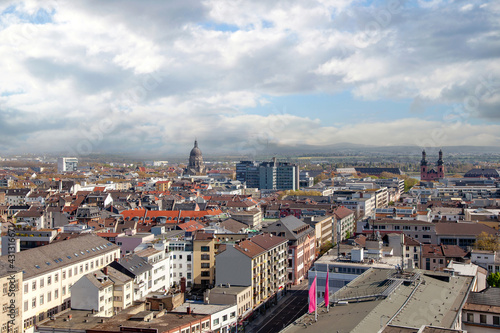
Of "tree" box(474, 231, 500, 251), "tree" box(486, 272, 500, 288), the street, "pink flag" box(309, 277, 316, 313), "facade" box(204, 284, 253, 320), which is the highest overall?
"pink flag" box(309, 277, 316, 313)

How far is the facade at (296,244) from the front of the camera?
53750mm

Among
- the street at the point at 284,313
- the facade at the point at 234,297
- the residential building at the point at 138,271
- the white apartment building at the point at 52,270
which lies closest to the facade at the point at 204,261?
the facade at the point at 234,297

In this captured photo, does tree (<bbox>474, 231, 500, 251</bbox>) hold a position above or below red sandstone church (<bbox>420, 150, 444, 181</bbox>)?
below

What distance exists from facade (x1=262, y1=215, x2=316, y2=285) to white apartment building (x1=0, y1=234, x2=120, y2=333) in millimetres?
17997

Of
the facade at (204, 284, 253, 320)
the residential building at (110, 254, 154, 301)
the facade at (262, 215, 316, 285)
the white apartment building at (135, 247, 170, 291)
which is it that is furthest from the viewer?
the facade at (262, 215, 316, 285)

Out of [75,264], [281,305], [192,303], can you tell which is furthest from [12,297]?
[281,305]

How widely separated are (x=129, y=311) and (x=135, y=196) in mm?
66928

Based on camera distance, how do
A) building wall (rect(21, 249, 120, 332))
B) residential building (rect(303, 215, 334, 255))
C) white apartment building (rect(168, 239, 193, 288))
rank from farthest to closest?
1. residential building (rect(303, 215, 334, 255))
2. white apartment building (rect(168, 239, 193, 288))
3. building wall (rect(21, 249, 120, 332))

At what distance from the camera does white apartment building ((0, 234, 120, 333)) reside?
3551 cm

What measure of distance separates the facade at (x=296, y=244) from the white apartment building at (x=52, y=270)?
1800 centimetres

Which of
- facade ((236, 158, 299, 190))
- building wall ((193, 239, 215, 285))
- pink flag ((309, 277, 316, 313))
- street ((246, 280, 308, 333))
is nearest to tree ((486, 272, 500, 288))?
street ((246, 280, 308, 333))

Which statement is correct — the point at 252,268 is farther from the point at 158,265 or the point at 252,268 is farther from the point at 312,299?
the point at 312,299

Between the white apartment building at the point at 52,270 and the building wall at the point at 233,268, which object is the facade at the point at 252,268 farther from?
the white apartment building at the point at 52,270

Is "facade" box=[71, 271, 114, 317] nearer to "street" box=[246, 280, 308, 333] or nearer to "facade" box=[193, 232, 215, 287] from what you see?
"street" box=[246, 280, 308, 333]
